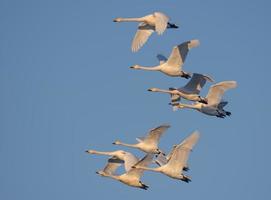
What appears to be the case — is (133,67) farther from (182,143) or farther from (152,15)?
(182,143)

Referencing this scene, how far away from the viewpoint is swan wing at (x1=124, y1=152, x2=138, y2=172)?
62.4 m

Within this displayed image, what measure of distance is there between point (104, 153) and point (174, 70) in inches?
242

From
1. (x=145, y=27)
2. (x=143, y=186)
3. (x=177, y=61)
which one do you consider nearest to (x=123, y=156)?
(x=143, y=186)

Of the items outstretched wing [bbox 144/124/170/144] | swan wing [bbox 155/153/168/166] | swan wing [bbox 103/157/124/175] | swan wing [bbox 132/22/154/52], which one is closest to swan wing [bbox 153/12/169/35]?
swan wing [bbox 132/22/154/52]

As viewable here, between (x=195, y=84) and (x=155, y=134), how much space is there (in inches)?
128

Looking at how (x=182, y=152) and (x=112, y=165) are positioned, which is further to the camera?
(x=112, y=165)

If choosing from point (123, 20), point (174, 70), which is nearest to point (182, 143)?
point (174, 70)

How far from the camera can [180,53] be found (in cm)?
6272

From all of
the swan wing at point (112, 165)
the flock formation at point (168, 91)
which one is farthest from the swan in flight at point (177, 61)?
the swan wing at point (112, 165)

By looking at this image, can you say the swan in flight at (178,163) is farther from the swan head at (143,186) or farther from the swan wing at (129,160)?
the swan wing at (129,160)

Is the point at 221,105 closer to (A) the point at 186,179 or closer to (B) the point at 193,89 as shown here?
(B) the point at 193,89

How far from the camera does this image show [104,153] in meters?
66.6

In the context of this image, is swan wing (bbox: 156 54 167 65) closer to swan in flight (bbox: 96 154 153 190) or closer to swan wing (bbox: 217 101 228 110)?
swan wing (bbox: 217 101 228 110)

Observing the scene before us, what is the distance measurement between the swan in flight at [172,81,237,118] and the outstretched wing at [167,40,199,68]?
6.12 ft
